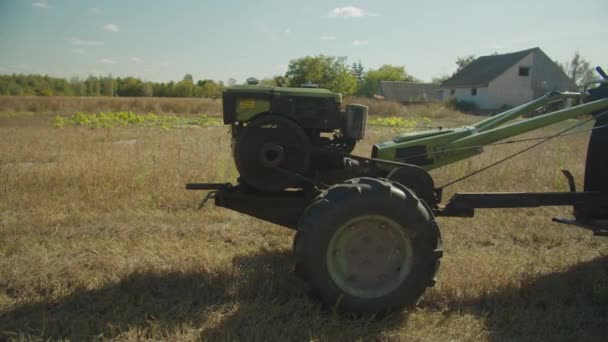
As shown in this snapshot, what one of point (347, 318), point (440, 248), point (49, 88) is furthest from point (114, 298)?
point (49, 88)

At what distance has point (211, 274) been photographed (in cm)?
397

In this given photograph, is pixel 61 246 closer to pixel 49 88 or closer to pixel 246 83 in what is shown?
pixel 246 83

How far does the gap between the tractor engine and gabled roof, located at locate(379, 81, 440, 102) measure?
181 feet

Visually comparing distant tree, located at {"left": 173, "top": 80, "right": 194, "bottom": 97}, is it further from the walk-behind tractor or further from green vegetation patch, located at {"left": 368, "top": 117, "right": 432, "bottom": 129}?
the walk-behind tractor

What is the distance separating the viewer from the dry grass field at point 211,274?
313 centimetres

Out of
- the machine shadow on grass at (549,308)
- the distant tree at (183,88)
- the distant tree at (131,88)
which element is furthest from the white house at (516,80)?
the distant tree at (131,88)

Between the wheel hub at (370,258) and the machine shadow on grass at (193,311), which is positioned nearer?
the machine shadow on grass at (193,311)

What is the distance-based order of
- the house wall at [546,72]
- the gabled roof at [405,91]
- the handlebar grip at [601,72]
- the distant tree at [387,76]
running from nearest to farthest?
Answer: the handlebar grip at [601,72] < the house wall at [546,72] < the gabled roof at [405,91] < the distant tree at [387,76]

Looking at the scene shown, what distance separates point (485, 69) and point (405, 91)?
16.6 m

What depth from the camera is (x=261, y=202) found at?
12.5ft

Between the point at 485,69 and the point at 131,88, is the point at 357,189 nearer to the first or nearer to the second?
the point at 485,69

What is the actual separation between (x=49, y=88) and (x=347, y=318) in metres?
63.6

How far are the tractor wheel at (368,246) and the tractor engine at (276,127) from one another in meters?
0.67

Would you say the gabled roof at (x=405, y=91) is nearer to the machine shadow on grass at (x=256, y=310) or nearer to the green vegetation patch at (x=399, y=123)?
the green vegetation patch at (x=399, y=123)
